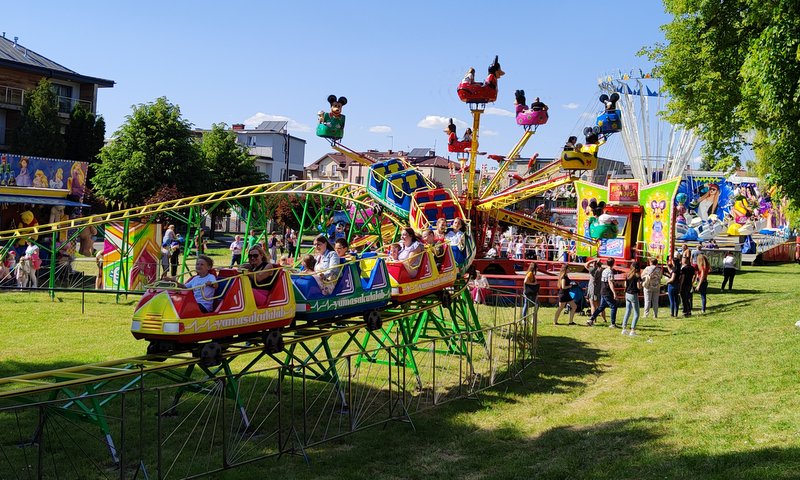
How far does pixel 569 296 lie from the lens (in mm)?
18719

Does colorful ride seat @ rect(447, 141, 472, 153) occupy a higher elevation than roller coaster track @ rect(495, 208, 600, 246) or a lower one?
higher

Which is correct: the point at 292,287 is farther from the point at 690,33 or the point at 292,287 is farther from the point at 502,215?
the point at 502,215

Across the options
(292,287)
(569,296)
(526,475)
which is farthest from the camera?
(569,296)

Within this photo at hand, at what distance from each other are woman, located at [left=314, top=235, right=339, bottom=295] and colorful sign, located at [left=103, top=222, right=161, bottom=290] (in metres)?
11.2

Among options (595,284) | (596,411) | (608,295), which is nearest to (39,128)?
(595,284)

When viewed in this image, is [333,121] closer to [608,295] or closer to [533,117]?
[533,117]

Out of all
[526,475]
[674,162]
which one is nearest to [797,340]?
[526,475]

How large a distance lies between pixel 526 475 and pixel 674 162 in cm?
5871

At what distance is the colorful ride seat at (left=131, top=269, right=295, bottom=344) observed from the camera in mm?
8156

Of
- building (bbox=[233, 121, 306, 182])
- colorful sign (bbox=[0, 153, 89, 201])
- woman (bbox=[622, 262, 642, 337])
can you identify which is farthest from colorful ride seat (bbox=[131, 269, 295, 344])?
building (bbox=[233, 121, 306, 182])

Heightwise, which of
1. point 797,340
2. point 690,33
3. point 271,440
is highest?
point 690,33

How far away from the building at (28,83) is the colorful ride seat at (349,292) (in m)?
43.6

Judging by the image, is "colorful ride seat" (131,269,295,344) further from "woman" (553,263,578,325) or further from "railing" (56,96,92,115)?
"railing" (56,96,92,115)

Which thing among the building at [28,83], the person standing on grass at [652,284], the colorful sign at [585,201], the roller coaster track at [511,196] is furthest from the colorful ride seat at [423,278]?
the building at [28,83]
